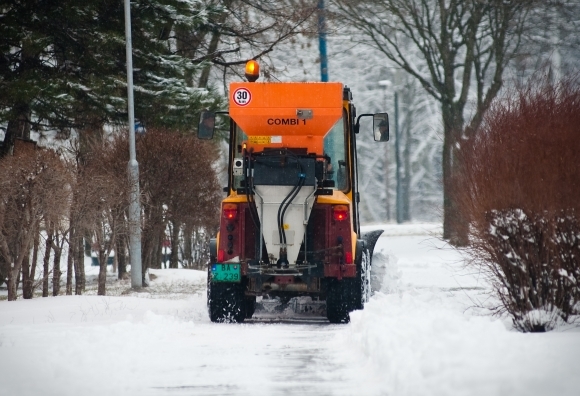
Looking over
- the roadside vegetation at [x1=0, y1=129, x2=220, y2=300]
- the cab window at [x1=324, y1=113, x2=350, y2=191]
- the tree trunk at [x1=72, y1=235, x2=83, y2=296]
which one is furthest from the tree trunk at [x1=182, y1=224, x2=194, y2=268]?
the cab window at [x1=324, y1=113, x2=350, y2=191]

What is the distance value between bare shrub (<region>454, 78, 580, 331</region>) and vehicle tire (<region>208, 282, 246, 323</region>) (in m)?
3.25

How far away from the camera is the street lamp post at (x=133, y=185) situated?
62.2 feet

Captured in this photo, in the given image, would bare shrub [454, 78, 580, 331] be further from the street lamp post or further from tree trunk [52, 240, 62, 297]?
the street lamp post

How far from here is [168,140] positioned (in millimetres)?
22109

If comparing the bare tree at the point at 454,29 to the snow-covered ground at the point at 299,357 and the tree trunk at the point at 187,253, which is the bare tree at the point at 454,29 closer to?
the tree trunk at the point at 187,253

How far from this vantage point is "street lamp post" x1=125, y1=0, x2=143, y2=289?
18953mm

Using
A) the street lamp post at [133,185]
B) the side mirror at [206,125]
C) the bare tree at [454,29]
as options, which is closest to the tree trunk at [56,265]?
the street lamp post at [133,185]

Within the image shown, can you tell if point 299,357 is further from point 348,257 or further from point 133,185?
point 133,185

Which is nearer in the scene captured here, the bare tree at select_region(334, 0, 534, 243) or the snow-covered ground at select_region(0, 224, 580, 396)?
the snow-covered ground at select_region(0, 224, 580, 396)

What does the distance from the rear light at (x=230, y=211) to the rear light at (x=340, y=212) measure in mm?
1245

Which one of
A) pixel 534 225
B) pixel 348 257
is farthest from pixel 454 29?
pixel 534 225

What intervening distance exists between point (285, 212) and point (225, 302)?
4.96ft

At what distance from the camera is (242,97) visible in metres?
11.8

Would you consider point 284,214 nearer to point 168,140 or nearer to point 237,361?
point 237,361
